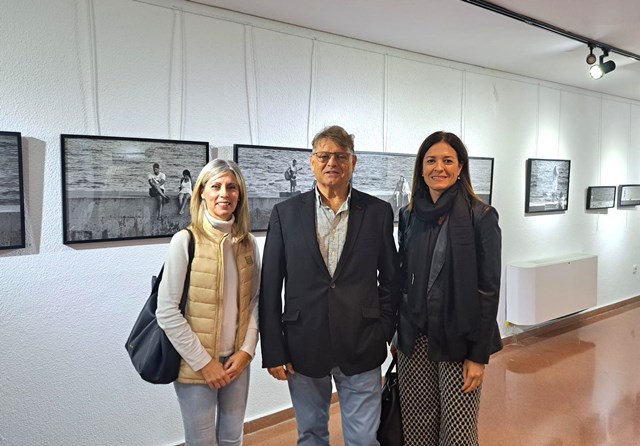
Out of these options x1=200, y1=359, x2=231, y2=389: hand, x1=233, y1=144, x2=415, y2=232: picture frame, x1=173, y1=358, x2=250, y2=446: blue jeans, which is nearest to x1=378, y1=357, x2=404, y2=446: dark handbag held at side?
x1=173, y1=358, x2=250, y2=446: blue jeans

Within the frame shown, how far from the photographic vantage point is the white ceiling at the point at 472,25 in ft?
8.31

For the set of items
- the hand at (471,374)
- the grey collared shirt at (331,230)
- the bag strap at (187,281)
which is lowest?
the hand at (471,374)

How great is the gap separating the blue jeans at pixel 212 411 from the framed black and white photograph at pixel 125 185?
38.9 inches

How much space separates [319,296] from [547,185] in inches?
149

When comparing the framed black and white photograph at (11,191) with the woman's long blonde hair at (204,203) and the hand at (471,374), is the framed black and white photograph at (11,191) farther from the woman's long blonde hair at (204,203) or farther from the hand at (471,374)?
the hand at (471,374)

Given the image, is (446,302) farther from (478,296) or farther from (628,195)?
(628,195)

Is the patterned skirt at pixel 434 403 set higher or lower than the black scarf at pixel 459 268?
lower

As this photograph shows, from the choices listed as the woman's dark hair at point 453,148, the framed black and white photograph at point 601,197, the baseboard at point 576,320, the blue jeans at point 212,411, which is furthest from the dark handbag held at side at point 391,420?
the framed black and white photograph at point 601,197

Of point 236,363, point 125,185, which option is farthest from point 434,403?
point 125,185

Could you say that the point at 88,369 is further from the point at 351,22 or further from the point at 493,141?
the point at 493,141

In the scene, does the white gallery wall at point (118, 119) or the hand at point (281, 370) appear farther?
the white gallery wall at point (118, 119)

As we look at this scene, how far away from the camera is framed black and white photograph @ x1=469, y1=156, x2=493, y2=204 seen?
3.96 metres

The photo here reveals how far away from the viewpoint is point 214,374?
1.65 m

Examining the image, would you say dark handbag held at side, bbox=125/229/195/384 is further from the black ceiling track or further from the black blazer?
the black ceiling track
